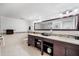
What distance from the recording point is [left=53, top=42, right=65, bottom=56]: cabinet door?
1596 mm

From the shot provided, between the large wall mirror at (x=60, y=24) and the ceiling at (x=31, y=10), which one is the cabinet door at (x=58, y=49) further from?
the ceiling at (x=31, y=10)

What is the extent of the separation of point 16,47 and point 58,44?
872mm

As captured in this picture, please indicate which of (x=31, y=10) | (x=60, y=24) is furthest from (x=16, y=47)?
(x=60, y=24)

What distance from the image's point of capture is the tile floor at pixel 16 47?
172 centimetres

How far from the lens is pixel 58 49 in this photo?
168 cm

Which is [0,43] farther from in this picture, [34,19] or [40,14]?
[40,14]

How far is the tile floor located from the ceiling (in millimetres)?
Result: 417

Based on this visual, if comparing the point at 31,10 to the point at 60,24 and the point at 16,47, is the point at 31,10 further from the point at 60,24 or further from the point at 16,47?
the point at 16,47

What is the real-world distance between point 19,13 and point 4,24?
1.23 ft

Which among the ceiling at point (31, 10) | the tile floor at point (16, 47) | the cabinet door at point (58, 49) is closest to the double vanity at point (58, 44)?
the cabinet door at point (58, 49)

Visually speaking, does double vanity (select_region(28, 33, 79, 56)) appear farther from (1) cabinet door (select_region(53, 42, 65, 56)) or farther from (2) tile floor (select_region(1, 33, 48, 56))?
(2) tile floor (select_region(1, 33, 48, 56))

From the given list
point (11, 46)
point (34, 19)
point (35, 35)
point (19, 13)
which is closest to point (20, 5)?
point (19, 13)

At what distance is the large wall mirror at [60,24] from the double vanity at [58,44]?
0.65 feet

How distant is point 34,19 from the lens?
5.80 ft
